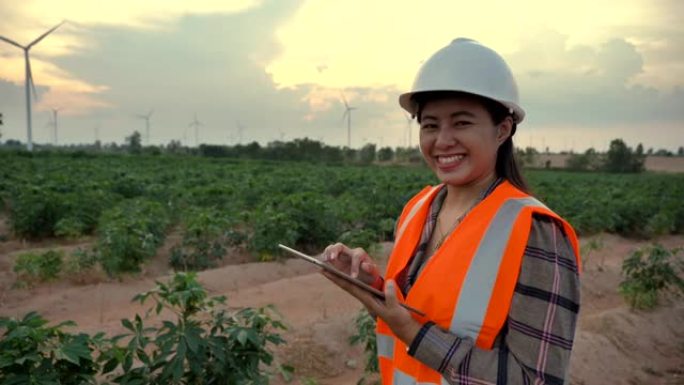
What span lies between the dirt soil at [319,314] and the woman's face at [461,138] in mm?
3074

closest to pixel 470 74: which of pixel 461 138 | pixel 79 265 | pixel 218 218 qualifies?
pixel 461 138

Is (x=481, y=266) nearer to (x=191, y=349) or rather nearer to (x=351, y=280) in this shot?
(x=351, y=280)

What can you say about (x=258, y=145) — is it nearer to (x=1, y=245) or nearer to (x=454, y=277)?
(x=1, y=245)

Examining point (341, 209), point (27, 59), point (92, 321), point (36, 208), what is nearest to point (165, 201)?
point (36, 208)

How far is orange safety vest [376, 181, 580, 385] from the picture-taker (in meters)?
1.28

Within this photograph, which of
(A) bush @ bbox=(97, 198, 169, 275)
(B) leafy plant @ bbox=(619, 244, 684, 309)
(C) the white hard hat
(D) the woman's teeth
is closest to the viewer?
(C) the white hard hat

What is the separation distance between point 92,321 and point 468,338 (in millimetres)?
5086

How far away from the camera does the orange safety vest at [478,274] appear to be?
1.28 metres

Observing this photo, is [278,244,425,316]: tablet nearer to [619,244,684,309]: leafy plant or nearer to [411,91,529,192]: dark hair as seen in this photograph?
[411,91,529,192]: dark hair

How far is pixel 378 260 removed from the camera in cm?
799

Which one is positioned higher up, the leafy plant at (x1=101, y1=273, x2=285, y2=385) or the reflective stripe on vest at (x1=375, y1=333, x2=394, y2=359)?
the reflective stripe on vest at (x1=375, y1=333, x2=394, y2=359)

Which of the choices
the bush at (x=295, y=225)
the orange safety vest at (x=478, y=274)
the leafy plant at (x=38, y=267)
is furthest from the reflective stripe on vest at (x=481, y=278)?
the bush at (x=295, y=225)

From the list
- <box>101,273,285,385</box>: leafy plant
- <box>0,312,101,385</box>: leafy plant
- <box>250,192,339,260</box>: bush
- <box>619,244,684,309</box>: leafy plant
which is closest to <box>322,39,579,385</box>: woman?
<box>101,273,285,385</box>: leafy plant

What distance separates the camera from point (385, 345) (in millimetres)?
1655
